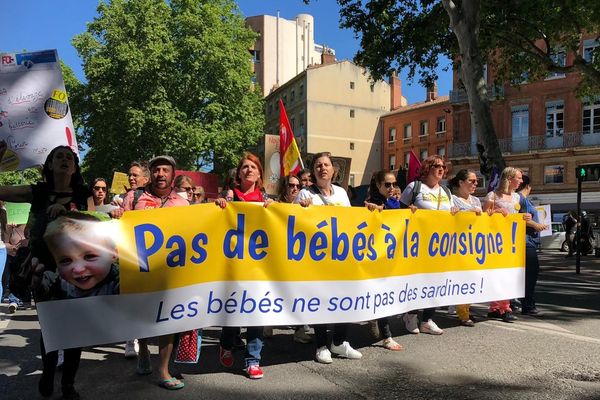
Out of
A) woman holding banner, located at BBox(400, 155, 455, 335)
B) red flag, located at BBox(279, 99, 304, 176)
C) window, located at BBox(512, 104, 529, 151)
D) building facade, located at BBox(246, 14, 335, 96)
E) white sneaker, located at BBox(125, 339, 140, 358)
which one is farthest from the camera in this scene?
building facade, located at BBox(246, 14, 335, 96)

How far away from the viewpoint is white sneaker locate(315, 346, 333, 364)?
472 centimetres

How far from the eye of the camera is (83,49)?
3195cm

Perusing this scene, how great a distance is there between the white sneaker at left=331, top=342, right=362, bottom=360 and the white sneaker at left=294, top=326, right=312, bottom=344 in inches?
26.6

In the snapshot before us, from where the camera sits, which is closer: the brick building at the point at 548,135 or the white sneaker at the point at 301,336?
the white sneaker at the point at 301,336

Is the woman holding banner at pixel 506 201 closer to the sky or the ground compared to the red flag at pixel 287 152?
closer to the ground

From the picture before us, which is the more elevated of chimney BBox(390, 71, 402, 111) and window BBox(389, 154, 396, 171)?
chimney BBox(390, 71, 402, 111)

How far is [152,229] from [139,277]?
1.22 ft

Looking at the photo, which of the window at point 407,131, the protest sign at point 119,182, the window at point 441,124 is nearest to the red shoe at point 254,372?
the protest sign at point 119,182

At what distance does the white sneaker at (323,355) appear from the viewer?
472cm

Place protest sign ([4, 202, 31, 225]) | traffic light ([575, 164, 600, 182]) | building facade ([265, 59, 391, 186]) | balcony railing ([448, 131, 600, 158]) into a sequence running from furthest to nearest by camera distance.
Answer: building facade ([265, 59, 391, 186])
balcony railing ([448, 131, 600, 158])
traffic light ([575, 164, 600, 182])
protest sign ([4, 202, 31, 225])

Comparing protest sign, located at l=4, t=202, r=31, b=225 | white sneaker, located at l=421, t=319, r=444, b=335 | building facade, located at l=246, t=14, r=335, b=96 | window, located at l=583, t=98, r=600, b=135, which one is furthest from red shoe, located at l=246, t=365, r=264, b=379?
building facade, located at l=246, t=14, r=335, b=96

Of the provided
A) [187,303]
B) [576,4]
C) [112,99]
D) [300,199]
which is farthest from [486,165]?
[112,99]

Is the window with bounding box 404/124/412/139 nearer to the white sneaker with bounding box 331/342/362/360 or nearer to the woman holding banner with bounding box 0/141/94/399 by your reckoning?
the white sneaker with bounding box 331/342/362/360

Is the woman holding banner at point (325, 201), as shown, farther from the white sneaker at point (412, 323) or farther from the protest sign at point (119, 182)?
the protest sign at point (119, 182)
